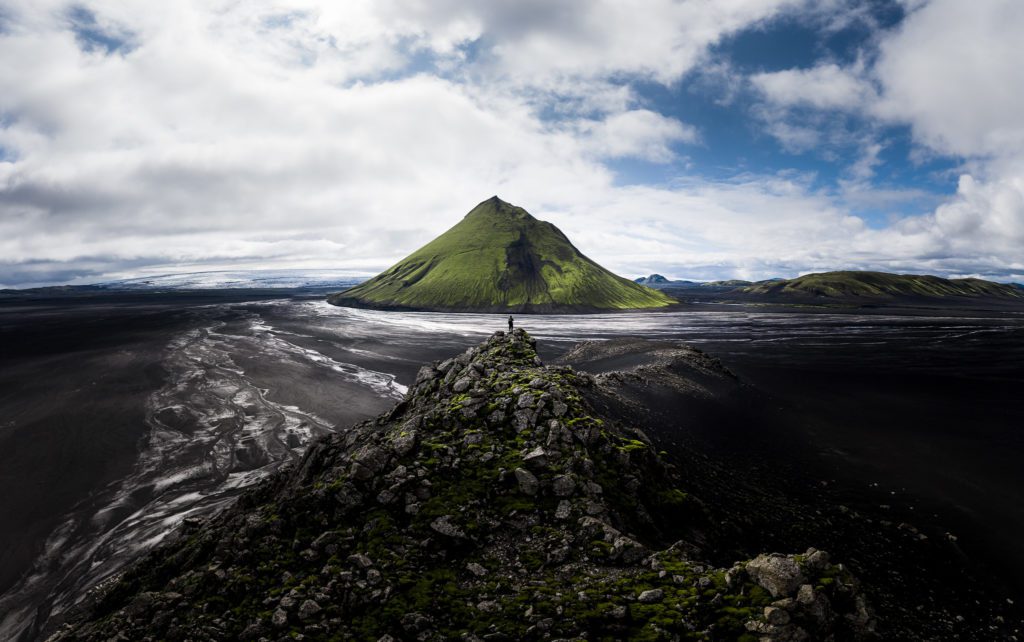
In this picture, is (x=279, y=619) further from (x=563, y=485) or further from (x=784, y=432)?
(x=784, y=432)

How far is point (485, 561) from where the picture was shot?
614 inches

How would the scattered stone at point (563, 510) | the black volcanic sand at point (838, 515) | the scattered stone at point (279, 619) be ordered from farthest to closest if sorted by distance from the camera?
the black volcanic sand at point (838, 515)
the scattered stone at point (563, 510)
the scattered stone at point (279, 619)

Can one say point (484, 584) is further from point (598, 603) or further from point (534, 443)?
point (534, 443)

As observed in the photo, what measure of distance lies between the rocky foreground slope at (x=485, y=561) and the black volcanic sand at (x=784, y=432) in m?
9.82

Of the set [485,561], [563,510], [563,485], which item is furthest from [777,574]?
[485,561]

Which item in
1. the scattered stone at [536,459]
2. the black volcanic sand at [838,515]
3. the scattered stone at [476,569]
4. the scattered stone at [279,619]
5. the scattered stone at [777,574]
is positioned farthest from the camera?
the black volcanic sand at [838,515]

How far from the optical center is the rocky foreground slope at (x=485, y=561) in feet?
39.5

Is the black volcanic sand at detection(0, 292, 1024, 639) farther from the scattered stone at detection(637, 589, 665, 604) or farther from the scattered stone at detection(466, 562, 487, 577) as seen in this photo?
the scattered stone at detection(466, 562, 487, 577)

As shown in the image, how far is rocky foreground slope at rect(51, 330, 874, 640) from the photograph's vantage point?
12047 mm

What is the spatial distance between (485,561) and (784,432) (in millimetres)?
43711

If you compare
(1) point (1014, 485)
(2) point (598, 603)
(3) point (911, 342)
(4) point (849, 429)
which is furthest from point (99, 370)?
(3) point (911, 342)

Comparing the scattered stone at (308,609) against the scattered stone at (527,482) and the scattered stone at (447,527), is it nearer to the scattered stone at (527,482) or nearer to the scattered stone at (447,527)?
the scattered stone at (447,527)

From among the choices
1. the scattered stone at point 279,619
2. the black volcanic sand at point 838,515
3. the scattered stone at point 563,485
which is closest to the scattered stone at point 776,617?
the scattered stone at point 563,485

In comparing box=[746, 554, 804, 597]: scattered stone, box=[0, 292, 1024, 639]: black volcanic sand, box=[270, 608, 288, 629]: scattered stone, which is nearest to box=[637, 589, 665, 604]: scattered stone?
box=[746, 554, 804, 597]: scattered stone
